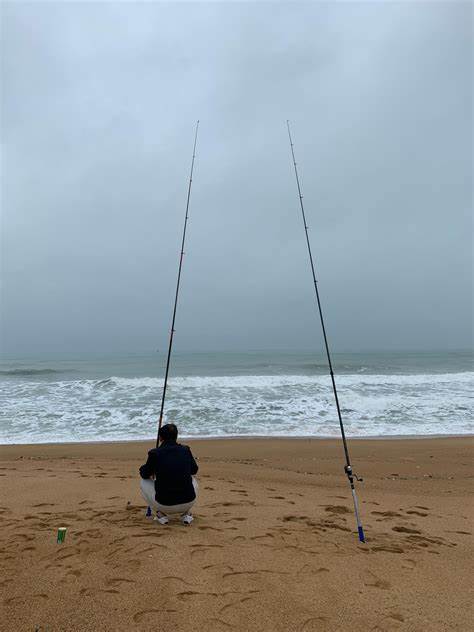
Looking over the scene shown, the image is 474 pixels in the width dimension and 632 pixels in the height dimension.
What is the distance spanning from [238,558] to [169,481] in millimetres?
1075

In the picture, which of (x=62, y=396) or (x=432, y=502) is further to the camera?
(x=62, y=396)

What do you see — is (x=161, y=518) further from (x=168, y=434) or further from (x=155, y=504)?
(x=168, y=434)

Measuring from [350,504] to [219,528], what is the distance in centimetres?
206

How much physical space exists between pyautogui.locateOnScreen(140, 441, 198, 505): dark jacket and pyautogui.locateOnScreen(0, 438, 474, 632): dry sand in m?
0.29

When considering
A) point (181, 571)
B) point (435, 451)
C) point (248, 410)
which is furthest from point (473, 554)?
point (248, 410)

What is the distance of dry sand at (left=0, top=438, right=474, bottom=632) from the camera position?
242 centimetres

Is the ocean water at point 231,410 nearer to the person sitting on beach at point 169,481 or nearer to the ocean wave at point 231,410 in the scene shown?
the ocean wave at point 231,410

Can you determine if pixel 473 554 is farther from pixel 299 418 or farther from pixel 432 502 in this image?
pixel 299 418

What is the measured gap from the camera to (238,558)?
312 centimetres

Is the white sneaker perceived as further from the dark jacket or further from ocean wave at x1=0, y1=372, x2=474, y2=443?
ocean wave at x1=0, y1=372, x2=474, y2=443

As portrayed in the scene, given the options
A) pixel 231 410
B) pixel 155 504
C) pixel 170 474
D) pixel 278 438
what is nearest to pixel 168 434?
pixel 170 474

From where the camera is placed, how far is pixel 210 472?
688 cm

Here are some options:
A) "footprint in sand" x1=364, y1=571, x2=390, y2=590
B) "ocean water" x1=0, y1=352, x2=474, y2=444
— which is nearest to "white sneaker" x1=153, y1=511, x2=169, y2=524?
"footprint in sand" x1=364, y1=571, x2=390, y2=590

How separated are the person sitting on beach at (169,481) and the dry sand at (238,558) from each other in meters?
0.19
